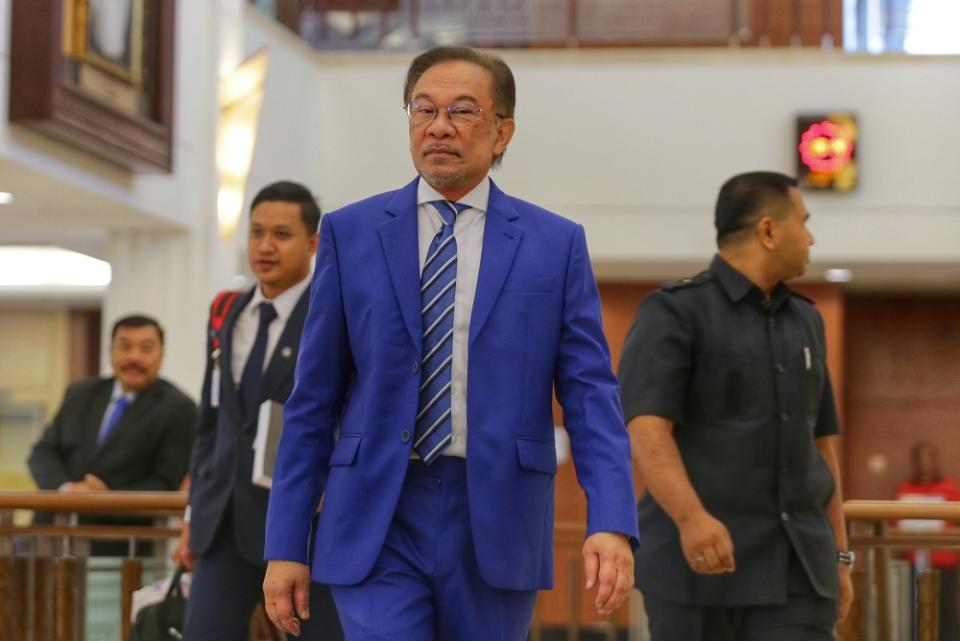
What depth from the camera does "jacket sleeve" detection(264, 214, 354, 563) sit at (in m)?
2.92

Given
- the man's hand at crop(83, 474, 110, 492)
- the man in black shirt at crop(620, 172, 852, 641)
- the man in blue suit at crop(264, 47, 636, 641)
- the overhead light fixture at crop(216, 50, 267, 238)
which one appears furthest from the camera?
the overhead light fixture at crop(216, 50, 267, 238)

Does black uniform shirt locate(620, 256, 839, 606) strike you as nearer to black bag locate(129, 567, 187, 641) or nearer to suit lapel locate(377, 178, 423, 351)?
suit lapel locate(377, 178, 423, 351)

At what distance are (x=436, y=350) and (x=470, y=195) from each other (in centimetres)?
31

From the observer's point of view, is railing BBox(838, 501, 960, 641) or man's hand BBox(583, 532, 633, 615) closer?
man's hand BBox(583, 532, 633, 615)

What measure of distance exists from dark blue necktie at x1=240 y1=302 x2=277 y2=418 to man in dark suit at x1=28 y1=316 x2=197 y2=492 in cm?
236

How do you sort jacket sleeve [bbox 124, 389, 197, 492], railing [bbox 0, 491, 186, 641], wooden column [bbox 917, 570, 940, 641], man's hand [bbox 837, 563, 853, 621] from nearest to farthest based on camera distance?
man's hand [bbox 837, 563, 853, 621]
wooden column [bbox 917, 570, 940, 641]
railing [bbox 0, 491, 186, 641]
jacket sleeve [bbox 124, 389, 197, 492]

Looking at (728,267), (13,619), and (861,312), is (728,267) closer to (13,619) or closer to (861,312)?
(13,619)

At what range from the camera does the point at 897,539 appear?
521 cm

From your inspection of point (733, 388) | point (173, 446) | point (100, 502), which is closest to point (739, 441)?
point (733, 388)

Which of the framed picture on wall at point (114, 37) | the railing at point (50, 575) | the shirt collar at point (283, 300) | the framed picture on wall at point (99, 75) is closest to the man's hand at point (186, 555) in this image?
the shirt collar at point (283, 300)

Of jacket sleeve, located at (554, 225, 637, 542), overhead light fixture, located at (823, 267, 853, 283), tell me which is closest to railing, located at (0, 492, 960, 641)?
jacket sleeve, located at (554, 225, 637, 542)

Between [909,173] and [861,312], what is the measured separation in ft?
11.2

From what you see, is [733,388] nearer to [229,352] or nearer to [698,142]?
[229,352]

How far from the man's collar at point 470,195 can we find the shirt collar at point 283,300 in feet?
4.52
